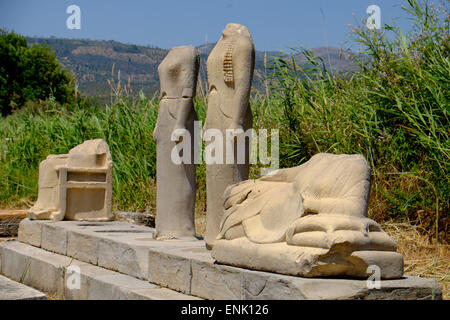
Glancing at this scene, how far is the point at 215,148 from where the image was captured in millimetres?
5250

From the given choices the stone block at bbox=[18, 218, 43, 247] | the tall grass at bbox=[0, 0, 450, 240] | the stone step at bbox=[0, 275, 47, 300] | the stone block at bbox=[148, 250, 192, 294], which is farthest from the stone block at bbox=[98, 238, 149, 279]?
the tall grass at bbox=[0, 0, 450, 240]

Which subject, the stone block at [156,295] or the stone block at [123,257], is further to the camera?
the stone block at [123,257]

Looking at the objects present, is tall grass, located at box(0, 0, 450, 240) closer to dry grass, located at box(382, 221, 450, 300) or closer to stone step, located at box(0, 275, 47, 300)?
dry grass, located at box(382, 221, 450, 300)

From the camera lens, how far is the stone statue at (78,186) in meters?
7.74

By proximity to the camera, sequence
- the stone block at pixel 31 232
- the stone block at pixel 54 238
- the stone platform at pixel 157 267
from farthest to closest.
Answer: the stone block at pixel 31 232 < the stone block at pixel 54 238 < the stone platform at pixel 157 267

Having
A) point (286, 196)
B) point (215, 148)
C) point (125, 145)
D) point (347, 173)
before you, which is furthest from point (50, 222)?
point (347, 173)

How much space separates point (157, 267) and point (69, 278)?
4.99 feet

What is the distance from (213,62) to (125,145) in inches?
196

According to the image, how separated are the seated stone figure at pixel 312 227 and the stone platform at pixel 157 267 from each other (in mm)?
86

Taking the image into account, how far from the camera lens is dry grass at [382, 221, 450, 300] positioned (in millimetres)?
4984

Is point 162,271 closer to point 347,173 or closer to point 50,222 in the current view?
point 347,173

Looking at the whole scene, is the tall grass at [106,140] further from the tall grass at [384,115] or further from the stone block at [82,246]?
the stone block at [82,246]

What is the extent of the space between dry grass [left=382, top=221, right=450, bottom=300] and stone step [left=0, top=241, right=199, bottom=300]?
78.1 inches

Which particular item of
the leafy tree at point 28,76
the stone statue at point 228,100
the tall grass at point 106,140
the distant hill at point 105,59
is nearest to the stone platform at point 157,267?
the stone statue at point 228,100
